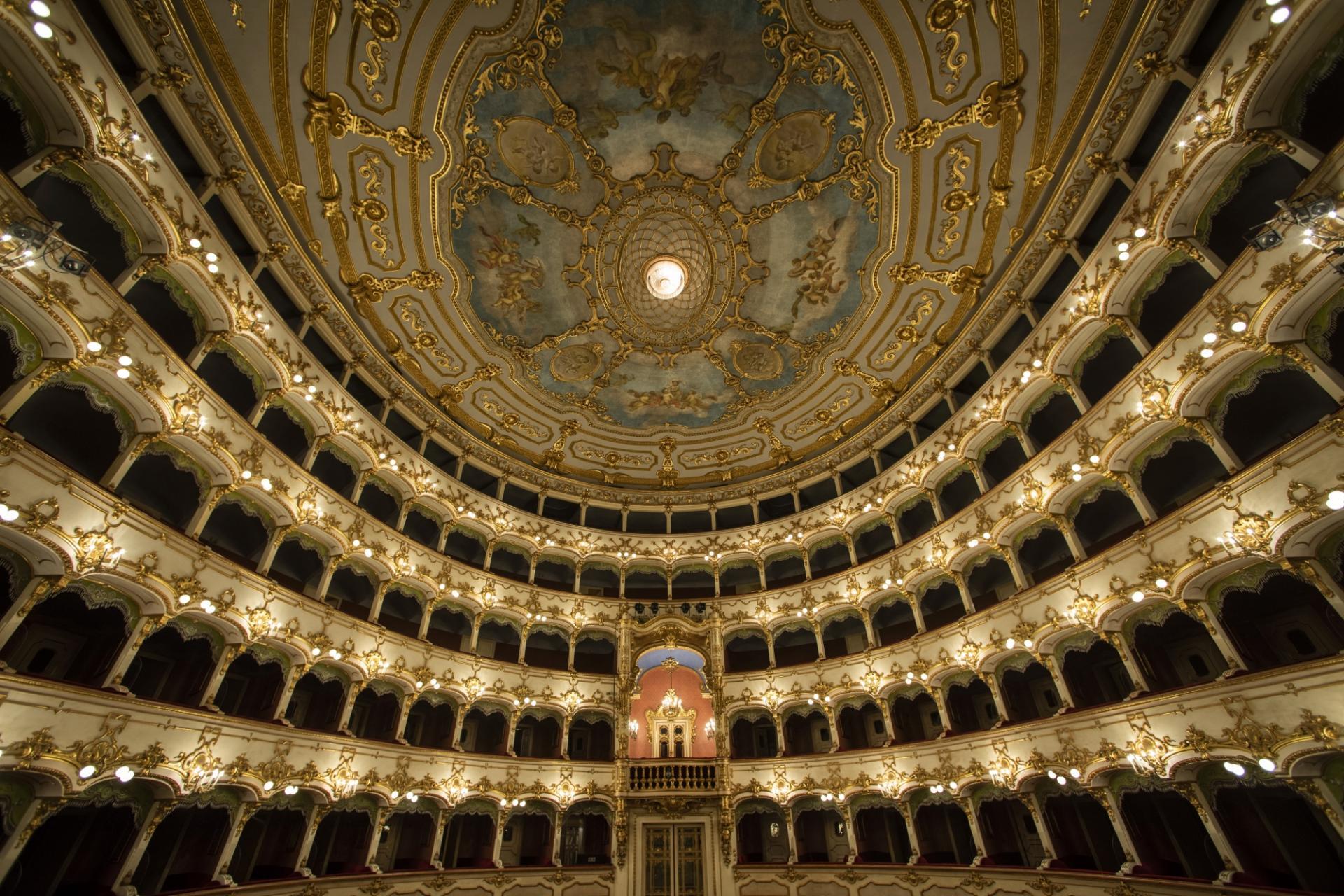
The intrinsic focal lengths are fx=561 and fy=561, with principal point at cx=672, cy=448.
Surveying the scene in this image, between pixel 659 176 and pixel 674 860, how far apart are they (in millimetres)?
24354

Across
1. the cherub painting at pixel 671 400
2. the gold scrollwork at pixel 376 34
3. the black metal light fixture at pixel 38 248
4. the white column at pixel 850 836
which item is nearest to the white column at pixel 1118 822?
the white column at pixel 850 836

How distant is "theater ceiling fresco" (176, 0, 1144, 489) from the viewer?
1428 centimetres

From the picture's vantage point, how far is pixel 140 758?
12.3 meters

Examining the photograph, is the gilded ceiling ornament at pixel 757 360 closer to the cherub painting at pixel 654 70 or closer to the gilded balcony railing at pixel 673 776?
the cherub painting at pixel 654 70

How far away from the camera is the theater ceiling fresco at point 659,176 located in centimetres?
1428

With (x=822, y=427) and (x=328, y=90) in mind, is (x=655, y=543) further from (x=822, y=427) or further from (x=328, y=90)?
(x=328, y=90)

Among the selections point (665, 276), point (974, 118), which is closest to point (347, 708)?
point (665, 276)

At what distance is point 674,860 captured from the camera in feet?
67.3

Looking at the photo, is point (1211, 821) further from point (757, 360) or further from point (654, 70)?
point (654, 70)

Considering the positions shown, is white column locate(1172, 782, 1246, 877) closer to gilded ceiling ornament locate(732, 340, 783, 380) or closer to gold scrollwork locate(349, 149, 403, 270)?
gilded ceiling ornament locate(732, 340, 783, 380)

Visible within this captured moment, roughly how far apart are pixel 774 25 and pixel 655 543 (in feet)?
69.1

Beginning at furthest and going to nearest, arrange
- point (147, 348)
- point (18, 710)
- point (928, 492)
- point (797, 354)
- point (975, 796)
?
point (797, 354) → point (928, 492) → point (975, 796) → point (147, 348) → point (18, 710)

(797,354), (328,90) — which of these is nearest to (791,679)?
(797,354)

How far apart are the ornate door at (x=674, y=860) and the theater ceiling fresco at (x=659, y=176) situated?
17048mm
